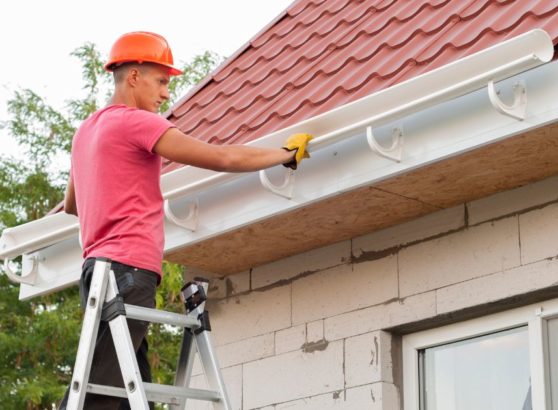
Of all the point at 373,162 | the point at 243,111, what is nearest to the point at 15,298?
the point at 243,111

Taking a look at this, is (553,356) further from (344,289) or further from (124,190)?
(124,190)

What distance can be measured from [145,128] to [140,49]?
379 mm

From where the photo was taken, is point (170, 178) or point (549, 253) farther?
point (170, 178)

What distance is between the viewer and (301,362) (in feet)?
20.5

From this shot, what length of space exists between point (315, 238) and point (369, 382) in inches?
30.8

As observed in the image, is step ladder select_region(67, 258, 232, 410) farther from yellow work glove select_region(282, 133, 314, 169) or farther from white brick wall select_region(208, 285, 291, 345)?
white brick wall select_region(208, 285, 291, 345)

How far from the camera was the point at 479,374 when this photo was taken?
5.75 meters

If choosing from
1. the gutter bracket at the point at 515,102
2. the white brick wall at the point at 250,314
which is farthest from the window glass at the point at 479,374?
the gutter bracket at the point at 515,102

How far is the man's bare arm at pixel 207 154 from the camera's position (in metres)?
4.61

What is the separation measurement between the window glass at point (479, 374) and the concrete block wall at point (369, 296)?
141 millimetres

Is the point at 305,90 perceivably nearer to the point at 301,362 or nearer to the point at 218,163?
the point at 301,362

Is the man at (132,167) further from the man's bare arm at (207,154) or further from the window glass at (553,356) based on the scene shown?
the window glass at (553,356)

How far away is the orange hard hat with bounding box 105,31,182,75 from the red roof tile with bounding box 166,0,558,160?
1.14 metres

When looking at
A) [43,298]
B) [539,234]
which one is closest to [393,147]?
Result: [539,234]
